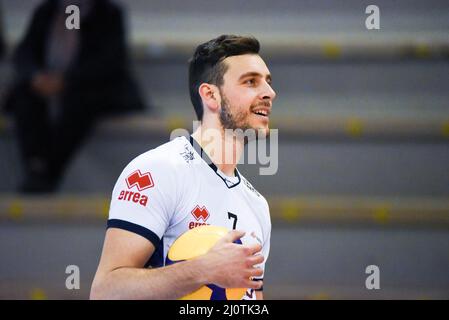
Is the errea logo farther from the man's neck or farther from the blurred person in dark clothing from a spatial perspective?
the blurred person in dark clothing

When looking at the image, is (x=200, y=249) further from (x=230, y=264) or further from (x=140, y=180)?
(x=140, y=180)

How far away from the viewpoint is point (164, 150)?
2.30 meters

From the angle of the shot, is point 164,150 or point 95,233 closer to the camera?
point 164,150

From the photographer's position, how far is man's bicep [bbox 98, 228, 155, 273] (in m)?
2.07

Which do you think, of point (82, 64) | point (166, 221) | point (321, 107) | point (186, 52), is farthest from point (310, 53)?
point (166, 221)

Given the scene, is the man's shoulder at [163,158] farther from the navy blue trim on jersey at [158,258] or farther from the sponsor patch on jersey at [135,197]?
the navy blue trim on jersey at [158,258]

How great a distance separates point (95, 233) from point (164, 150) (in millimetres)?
1727

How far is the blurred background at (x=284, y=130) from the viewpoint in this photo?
3848mm

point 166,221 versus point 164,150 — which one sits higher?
point 164,150

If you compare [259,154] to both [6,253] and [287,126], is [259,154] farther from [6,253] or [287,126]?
[6,253]

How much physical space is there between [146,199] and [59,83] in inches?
82.8

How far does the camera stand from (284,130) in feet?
13.5

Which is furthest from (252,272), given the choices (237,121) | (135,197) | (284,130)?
(284,130)

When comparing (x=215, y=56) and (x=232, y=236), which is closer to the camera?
(x=232, y=236)
